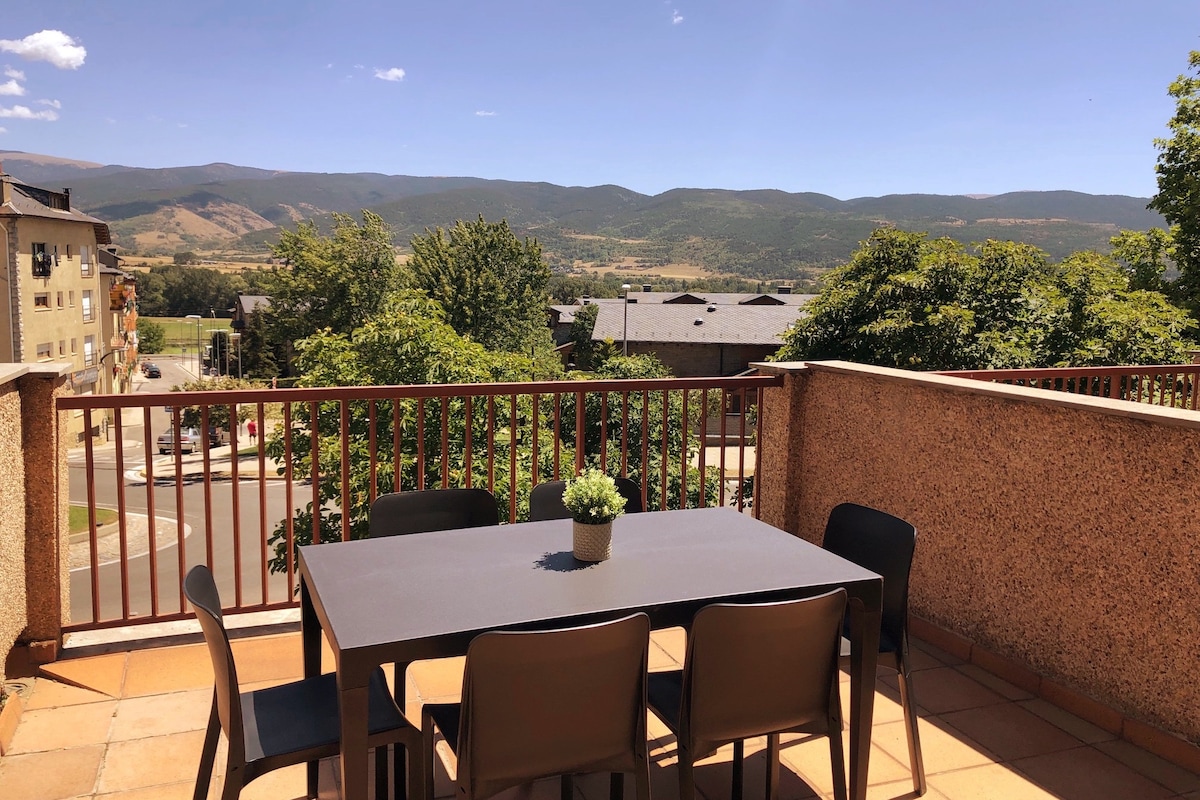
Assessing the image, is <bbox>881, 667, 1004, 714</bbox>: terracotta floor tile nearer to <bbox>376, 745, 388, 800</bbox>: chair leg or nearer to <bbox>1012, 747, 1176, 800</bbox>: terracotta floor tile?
<bbox>1012, 747, 1176, 800</bbox>: terracotta floor tile

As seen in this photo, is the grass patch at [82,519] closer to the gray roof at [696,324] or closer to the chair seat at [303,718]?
the chair seat at [303,718]

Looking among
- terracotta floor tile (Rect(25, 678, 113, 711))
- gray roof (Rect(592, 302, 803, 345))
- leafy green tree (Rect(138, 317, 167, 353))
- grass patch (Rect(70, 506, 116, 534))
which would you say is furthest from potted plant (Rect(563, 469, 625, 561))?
leafy green tree (Rect(138, 317, 167, 353))

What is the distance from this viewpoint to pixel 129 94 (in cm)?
7438

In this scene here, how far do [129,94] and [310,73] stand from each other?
36003mm

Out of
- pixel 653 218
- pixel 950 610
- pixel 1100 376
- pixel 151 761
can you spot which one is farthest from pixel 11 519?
pixel 653 218

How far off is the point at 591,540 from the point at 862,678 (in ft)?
2.63

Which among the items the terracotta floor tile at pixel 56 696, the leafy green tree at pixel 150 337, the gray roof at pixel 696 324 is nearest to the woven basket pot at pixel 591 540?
the terracotta floor tile at pixel 56 696

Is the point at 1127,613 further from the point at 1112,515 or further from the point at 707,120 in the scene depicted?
the point at 707,120

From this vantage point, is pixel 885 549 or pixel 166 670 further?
pixel 166 670

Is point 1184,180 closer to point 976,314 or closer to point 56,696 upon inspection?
point 976,314

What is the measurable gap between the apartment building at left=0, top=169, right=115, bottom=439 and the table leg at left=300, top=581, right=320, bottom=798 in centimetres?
3349

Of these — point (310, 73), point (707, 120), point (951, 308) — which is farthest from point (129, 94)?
point (951, 308)

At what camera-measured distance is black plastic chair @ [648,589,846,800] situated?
1881 mm

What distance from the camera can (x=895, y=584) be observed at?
253 centimetres
